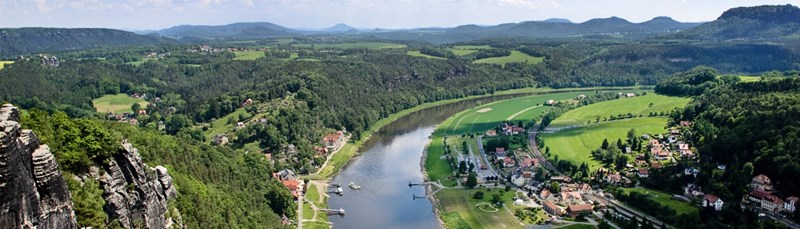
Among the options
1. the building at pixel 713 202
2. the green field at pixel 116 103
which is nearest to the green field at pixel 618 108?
the building at pixel 713 202

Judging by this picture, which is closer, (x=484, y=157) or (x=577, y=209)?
(x=577, y=209)

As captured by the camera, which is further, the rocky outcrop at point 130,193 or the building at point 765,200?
the building at point 765,200

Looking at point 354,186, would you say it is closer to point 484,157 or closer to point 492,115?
point 484,157

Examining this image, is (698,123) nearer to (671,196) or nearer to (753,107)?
(753,107)

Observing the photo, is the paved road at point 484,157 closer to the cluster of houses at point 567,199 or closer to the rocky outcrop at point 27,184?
the cluster of houses at point 567,199

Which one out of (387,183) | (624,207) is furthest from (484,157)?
(624,207)

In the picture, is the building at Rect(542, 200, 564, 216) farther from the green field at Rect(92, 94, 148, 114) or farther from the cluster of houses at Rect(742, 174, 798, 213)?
the green field at Rect(92, 94, 148, 114)
